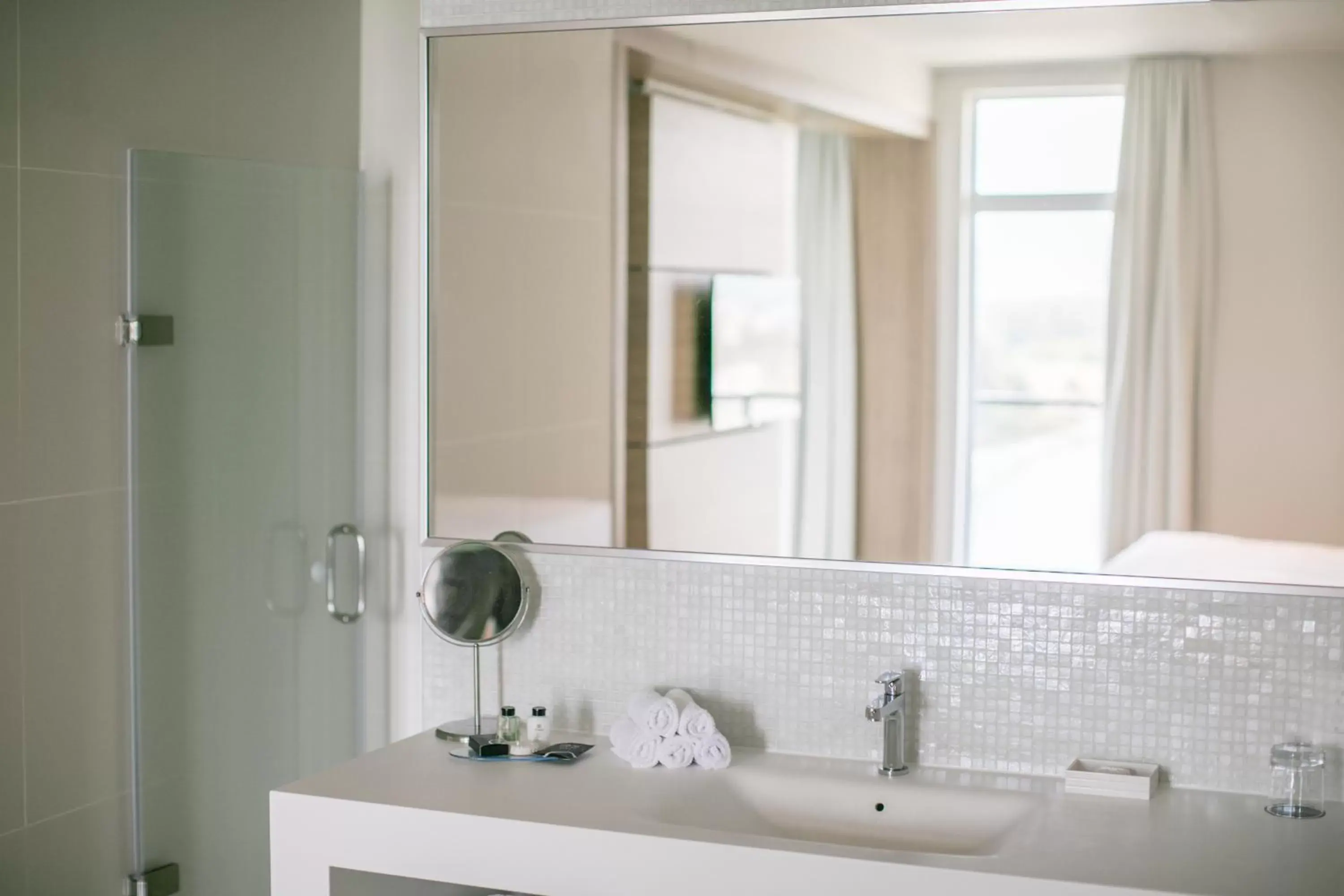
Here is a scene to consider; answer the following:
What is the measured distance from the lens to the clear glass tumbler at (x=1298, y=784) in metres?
2.08

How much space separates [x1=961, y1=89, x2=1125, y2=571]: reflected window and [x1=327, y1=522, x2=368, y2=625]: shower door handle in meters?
1.45

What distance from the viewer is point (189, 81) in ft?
9.27

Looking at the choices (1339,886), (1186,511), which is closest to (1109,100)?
(1186,511)

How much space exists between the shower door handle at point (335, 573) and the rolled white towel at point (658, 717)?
1044mm

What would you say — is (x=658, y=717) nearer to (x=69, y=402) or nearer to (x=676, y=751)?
(x=676, y=751)

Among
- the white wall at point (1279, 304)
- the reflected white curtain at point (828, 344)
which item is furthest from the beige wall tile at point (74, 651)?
the white wall at point (1279, 304)

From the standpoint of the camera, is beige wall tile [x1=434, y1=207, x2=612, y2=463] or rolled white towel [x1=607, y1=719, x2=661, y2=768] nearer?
rolled white towel [x1=607, y1=719, x2=661, y2=768]

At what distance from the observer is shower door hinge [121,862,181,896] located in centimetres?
273

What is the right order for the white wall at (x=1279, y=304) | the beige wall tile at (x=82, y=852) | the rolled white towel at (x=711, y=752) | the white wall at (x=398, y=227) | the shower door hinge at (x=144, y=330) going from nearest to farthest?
the white wall at (x=1279, y=304)
the rolled white towel at (x=711, y=752)
the beige wall tile at (x=82, y=852)
the shower door hinge at (x=144, y=330)
the white wall at (x=398, y=227)

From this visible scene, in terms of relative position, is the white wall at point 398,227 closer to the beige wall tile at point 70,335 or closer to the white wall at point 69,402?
the white wall at point 69,402

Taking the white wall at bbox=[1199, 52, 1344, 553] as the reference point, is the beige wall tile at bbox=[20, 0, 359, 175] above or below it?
above

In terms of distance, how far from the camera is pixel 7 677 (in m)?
2.49

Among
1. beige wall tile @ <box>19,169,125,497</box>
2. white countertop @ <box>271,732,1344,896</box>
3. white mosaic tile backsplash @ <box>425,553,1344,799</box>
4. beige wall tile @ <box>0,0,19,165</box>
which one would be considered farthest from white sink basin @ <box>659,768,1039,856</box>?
beige wall tile @ <box>0,0,19,165</box>

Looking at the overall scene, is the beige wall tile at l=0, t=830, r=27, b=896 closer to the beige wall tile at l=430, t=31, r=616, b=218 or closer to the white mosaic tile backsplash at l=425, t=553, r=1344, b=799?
the white mosaic tile backsplash at l=425, t=553, r=1344, b=799
